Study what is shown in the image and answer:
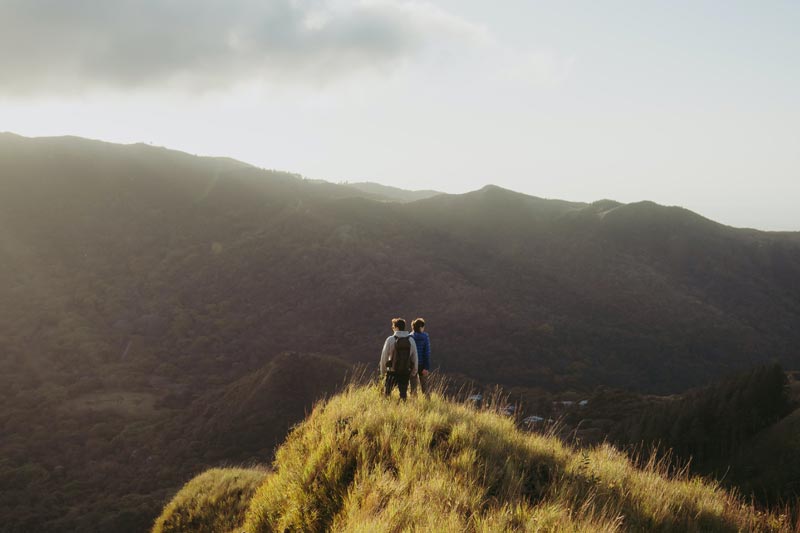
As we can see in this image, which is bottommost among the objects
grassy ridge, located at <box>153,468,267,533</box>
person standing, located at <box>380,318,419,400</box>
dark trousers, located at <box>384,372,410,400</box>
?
grassy ridge, located at <box>153,468,267,533</box>

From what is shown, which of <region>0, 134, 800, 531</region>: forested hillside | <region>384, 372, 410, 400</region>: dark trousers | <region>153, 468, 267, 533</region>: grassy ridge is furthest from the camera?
<region>0, 134, 800, 531</region>: forested hillside

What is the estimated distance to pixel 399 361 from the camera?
8.79 meters

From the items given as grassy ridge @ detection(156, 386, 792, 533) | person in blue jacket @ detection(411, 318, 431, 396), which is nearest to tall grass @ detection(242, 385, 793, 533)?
grassy ridge @ detection(156, 386, 792, 533)

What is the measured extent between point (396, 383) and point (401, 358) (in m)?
0.48

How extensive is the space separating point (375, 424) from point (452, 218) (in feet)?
171

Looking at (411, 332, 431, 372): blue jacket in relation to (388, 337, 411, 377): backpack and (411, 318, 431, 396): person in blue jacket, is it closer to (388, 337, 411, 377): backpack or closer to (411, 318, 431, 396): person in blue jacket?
(411, 318, 431, 396): person in blue jacket

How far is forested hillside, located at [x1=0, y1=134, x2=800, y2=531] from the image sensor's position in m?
20.7

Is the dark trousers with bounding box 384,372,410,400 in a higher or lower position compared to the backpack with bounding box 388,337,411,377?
lower

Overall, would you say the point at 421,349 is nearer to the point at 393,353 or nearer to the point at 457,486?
the point at 393,353

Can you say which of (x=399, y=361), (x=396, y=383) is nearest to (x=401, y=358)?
(x=399, y=361)

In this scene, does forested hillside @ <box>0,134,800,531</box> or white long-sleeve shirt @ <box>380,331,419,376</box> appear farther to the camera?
forested hillside @ <box>0,134,800,531</box>

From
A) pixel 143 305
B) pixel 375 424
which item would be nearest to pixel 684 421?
pixel 375 424

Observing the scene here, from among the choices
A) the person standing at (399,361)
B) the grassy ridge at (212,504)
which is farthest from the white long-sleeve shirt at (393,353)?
the grassy ridge at (212,504)

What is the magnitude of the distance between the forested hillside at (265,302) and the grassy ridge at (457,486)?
35.9ft
